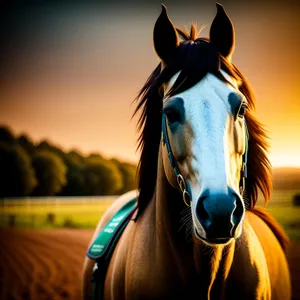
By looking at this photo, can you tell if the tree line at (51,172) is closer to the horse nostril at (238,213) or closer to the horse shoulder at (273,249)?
the horse shoulder at (273,249)

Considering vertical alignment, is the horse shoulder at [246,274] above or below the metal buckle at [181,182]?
below

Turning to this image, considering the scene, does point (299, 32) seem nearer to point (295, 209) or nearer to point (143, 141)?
point (295, 209)

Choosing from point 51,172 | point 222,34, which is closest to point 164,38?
point 222,34

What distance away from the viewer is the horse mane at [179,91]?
1254 mm

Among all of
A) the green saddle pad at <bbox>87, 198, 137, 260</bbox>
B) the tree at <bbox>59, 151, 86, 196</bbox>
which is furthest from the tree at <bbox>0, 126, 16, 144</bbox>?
the green saddle pad at <bbox>87, 198, 137, 260</bbox>

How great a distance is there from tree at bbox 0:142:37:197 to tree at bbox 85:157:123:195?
70 cm

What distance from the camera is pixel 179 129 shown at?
1.18 metres

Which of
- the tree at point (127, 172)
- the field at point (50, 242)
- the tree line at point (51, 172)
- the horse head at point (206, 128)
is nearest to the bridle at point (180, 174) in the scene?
the horse head at point (206, 128)

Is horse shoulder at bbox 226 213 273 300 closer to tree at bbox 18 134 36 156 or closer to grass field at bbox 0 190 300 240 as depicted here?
grass field at bbox 0 190 300 240

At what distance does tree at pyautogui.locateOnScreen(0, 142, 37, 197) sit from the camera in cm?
433

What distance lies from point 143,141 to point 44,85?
2865 mm

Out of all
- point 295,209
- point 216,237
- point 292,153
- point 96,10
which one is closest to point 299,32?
point 292,153

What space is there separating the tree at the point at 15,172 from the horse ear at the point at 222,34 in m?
3.59

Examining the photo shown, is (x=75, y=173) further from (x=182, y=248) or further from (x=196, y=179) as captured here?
(x=196, y=179)
